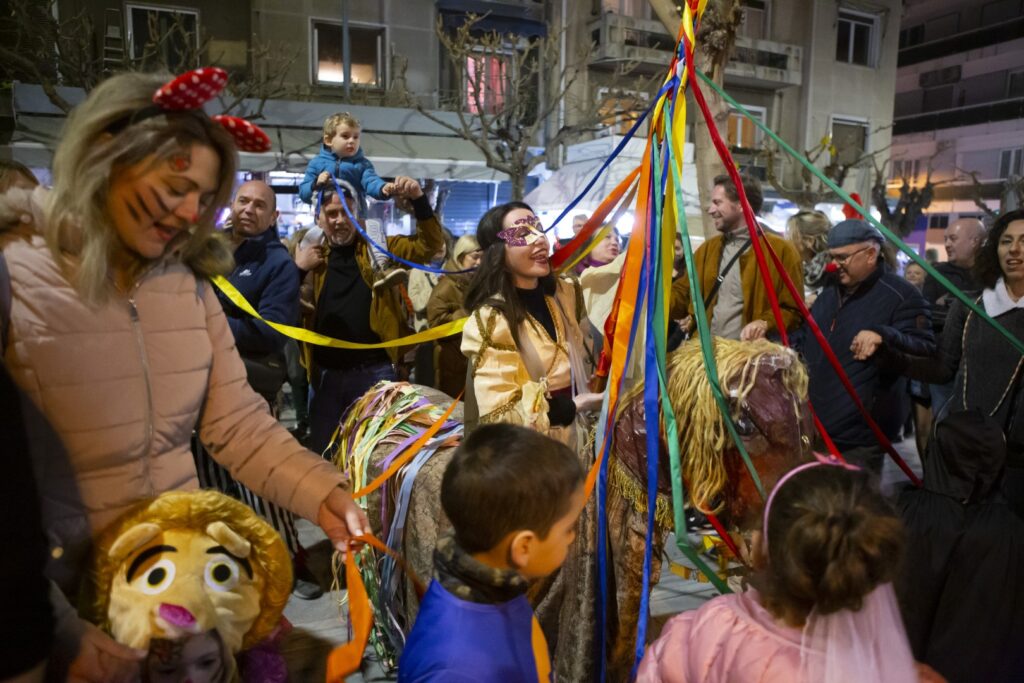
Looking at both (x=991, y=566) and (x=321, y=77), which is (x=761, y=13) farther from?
(x=991, y=566)

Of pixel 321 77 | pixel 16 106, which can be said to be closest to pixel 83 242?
pixel 16 106

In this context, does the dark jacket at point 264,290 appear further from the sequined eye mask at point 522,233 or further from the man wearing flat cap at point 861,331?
the man wearing flat cap at point 861,331

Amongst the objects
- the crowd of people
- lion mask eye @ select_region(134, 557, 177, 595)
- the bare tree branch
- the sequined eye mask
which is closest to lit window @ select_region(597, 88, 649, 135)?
the bare tree branch

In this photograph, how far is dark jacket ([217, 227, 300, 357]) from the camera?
344cm

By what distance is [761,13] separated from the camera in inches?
806

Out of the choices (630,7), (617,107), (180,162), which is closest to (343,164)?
(180,162)

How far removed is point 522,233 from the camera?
2760 mm

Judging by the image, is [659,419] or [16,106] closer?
[659,419]

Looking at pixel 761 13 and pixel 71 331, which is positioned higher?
pixel 761 13

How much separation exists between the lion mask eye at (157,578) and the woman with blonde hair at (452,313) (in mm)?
3437

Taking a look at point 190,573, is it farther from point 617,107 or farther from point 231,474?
point 617,107

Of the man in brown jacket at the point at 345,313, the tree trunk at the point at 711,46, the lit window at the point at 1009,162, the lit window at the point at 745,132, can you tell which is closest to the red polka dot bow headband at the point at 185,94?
the man in brown jacket at the point at 345,313

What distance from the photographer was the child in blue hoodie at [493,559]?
1.52 meters

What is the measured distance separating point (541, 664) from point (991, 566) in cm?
172
